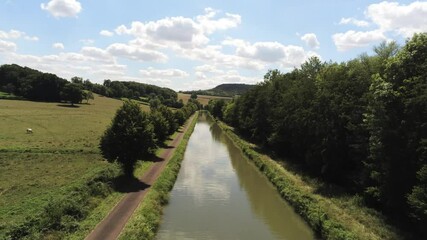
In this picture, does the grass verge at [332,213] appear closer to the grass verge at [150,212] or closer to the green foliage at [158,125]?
the grass verge at [150,212]

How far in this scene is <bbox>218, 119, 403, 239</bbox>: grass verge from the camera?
22.2 metres

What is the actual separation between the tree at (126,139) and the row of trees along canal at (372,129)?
16.5 metres

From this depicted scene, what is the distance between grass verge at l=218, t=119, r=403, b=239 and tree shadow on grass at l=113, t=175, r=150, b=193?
12.0 meters

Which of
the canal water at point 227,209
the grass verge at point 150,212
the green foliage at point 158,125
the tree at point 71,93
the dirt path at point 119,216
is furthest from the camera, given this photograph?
the tree at point 71,93

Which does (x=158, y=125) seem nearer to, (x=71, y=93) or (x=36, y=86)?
(x=71, y=93)

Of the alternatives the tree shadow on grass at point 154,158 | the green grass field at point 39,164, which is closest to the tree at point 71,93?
the green grass field at point 39,164

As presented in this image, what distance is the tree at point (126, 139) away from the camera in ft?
110

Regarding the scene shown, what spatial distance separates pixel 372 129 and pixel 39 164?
2972 centimetres

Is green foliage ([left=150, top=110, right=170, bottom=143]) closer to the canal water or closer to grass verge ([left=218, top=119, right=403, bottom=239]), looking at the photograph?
the canal water

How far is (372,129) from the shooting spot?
26.9 metres

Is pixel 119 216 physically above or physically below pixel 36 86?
below

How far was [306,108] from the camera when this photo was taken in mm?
44188

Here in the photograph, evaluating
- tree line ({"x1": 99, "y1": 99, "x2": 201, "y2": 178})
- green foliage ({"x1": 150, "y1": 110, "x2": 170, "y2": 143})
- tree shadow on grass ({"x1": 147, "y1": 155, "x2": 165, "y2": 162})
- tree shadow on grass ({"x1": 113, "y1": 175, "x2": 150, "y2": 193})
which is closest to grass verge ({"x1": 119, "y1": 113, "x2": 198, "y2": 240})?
tree shadow on grass ({"x1": 113, "y1": 175, "x2": 150, "y2": 193})

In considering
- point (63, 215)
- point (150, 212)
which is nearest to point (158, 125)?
point (150, 212)
